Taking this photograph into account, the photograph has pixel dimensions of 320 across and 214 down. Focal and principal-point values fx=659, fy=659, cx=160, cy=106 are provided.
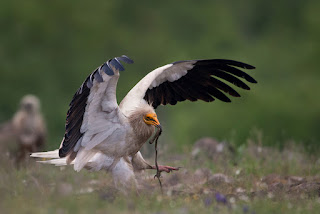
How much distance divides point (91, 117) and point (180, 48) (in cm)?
1765

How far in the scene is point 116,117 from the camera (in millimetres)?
6887

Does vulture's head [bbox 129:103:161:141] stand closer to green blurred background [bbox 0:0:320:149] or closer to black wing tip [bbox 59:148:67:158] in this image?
black wing tip [bbox 59:148:67:158]

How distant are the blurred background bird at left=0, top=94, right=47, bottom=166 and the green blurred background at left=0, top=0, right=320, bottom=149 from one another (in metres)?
8.75

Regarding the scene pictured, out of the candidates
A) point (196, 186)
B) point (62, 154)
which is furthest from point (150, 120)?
point (62, 154)

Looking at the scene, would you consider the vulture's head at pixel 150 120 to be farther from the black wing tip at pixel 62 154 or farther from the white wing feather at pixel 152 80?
the black wing tip at pixel 62 154

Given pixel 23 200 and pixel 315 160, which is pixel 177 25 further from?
pixel 23 200

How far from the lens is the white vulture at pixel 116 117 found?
6488 millimetres

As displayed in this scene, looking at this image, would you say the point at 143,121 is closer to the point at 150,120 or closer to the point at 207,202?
the point at 150,120

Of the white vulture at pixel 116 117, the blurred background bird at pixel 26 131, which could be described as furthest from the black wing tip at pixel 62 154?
the blurred background bird at pixel 26 131

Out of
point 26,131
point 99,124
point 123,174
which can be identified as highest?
point 99,124

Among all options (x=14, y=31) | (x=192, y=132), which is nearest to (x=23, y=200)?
(x=192, y=132)

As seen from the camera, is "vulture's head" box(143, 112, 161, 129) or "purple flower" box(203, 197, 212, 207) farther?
"vulture's head" box(143, 112, 161, 129)

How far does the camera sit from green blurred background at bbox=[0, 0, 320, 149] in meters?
22.5

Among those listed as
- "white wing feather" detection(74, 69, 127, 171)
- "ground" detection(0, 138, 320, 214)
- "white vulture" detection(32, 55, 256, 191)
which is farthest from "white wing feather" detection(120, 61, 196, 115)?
"ground" detection(0, 138, 320, 214)
